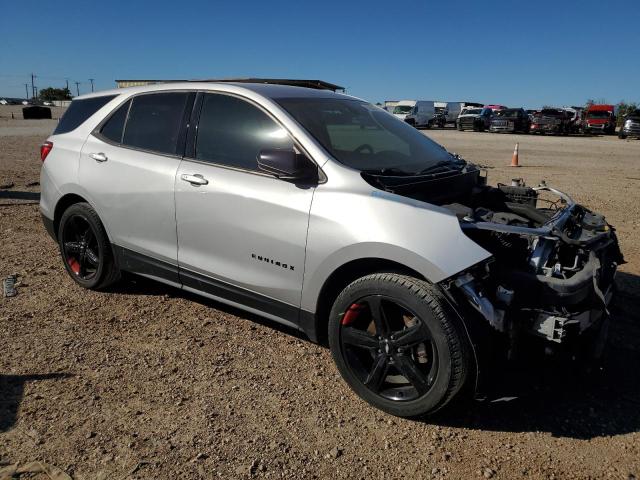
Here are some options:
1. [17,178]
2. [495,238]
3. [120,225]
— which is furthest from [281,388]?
[17,178]

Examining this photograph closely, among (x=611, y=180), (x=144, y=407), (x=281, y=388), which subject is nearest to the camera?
(x=144, y=407)

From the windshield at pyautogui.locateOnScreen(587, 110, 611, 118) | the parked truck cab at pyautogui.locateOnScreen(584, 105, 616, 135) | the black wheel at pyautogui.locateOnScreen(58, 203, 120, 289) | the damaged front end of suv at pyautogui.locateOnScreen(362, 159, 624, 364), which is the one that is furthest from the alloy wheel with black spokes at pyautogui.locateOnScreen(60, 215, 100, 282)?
the windshield at pyautogui.locateOnScreen(587, 110, 611, 118)

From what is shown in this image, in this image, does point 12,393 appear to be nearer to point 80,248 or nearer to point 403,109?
point 80,248

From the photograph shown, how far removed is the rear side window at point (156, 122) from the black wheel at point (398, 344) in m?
1.90

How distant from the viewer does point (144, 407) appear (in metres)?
3.12

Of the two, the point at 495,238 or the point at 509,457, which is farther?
the point at 495,238

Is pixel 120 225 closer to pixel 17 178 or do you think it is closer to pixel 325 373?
pixel 325 373

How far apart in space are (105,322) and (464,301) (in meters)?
2.82

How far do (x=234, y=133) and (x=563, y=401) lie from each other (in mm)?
2730

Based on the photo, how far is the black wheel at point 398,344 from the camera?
2795 mm

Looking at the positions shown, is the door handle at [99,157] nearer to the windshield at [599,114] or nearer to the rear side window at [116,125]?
the rear side window at [116,125]

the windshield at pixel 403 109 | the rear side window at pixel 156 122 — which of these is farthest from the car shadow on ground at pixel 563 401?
the windshield at pixel 403 109

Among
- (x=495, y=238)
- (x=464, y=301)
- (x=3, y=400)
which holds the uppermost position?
Answer: (x=495, y=238)

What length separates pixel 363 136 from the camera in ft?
13.0
